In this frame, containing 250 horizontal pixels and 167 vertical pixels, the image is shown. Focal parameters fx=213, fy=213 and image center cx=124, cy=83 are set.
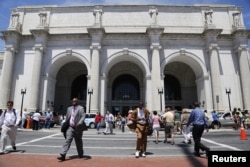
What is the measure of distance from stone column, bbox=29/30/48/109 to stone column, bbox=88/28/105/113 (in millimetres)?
6912

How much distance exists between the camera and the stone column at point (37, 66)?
2822 cm

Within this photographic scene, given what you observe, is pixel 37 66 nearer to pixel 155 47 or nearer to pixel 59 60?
pixel 59 60

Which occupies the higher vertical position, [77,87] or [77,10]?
[77,10]

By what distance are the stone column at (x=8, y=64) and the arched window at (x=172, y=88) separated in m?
24.3

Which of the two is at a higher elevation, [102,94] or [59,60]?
[59,60]

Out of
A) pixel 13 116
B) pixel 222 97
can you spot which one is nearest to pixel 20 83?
pixel 13 116

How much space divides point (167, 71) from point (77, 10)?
58.9 ft

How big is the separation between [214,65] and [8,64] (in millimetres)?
28479

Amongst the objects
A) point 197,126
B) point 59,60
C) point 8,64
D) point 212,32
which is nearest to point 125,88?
point 59,60

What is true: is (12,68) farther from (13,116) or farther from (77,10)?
(13,116)

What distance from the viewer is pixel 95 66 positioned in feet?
93.5

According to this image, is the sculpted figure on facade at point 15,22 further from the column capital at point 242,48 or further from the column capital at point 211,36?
the column capital at point 242,48

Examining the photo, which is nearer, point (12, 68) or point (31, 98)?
point (31, 98)

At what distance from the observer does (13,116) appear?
8.53m
